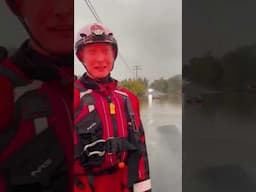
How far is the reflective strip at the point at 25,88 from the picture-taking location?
0.84 meters

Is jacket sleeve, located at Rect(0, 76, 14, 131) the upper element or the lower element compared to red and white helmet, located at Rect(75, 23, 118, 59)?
lower

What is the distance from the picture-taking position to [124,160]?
1554 mm

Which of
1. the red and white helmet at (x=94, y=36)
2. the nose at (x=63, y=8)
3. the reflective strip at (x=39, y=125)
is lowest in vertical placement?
the reflective strip at (x=39, y=125)

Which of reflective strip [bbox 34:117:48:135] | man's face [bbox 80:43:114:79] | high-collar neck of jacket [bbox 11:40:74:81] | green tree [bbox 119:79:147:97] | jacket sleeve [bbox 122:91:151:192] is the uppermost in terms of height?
man's face [bbox 80:43:114:79]

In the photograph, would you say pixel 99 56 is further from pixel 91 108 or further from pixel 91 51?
pixel 91 108

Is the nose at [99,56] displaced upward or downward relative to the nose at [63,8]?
downward

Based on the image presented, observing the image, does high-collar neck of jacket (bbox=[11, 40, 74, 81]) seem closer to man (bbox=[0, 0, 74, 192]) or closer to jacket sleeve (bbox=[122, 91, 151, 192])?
man (bbox=[0, 0, 74, 192])

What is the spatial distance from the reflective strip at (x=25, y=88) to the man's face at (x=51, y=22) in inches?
3.6

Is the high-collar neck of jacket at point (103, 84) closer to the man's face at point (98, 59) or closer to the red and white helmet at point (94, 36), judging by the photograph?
the man's face at point (98, 59)

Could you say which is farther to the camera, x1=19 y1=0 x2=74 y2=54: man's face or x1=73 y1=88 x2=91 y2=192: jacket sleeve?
x1=73 y1=88 x2=91 y2=192: jacket sleeve

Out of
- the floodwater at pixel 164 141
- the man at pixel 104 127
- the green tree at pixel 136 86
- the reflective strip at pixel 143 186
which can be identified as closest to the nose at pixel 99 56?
the man at pixel 104 127

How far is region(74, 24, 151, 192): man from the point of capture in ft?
4.93

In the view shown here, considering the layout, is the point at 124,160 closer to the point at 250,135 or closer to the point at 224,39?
the point at 250,135

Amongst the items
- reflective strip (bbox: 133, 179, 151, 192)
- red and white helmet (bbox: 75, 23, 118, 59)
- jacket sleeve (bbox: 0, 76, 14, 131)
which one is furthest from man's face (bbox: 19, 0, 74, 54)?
reflective strip (bbox: 133, 179, 151, 192)
